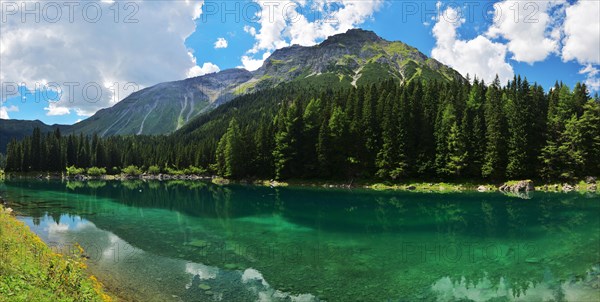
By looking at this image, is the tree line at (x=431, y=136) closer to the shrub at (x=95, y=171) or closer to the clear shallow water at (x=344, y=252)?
the clear shallow water at (x=344, y=252)

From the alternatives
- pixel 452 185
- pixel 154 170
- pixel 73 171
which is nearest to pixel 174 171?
pixel 154 170

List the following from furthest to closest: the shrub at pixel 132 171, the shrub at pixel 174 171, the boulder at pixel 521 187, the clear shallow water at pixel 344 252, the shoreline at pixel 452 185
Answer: the shrub at pixel 132 171, the shrub at pixel 174 171, the boulder at pixel 521 187, the shoreline at pixel 452 185, the clear shallow water at pixel 344 252

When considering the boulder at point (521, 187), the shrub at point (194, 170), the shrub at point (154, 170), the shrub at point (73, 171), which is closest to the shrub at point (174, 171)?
the shrub at point (194, 170)

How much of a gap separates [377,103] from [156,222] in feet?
237

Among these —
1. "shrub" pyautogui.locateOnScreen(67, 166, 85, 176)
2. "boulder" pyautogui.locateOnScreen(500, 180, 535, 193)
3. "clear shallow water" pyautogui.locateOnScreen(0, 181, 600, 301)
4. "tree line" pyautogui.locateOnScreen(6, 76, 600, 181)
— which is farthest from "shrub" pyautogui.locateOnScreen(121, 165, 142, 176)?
"boulder" pyautogui.locateOnScreen(500, 180, 535, 193)

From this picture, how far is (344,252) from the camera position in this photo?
24.9 metres

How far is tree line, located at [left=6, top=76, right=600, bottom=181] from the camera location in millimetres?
73688

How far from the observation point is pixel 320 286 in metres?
18.2

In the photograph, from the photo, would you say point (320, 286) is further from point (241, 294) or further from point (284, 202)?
point (284, 202)

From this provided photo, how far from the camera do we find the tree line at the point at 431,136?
242 ft

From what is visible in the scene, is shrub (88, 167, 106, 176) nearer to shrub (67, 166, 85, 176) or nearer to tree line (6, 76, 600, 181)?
shrub (67, 166, 85, 176)

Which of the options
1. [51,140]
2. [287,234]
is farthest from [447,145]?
[51,140]

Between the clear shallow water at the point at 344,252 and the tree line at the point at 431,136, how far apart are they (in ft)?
110

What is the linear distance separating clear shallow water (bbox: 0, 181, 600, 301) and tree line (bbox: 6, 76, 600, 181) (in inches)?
1320
